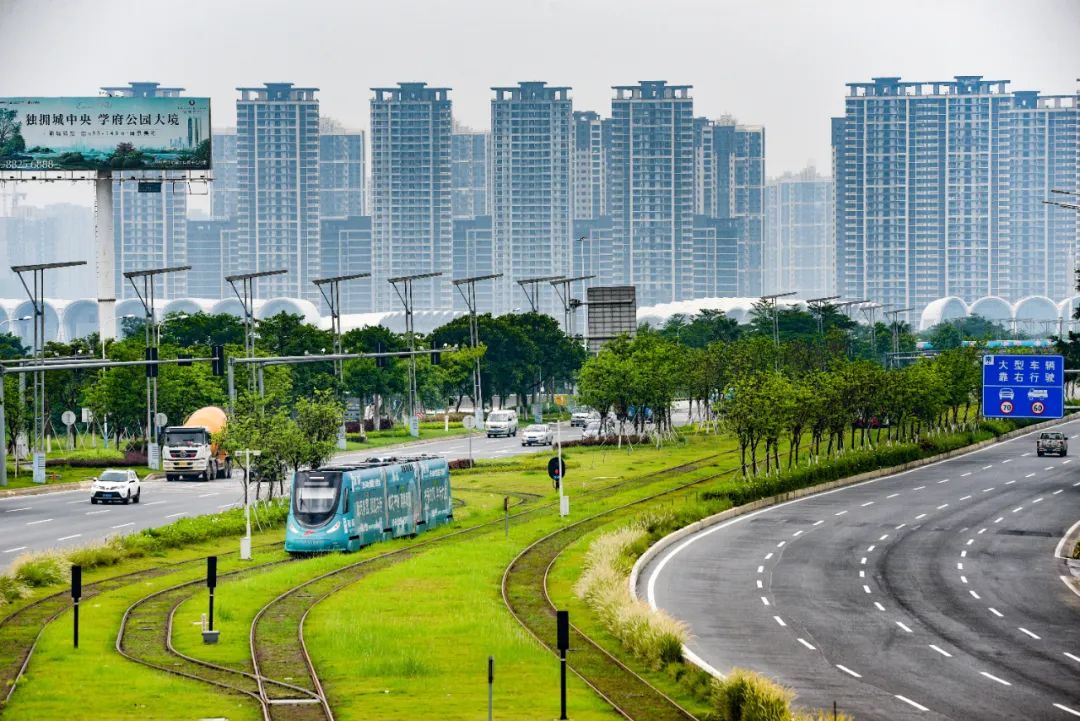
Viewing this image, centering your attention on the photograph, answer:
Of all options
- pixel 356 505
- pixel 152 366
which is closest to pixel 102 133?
pixel 152 366

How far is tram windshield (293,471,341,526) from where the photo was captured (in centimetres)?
5303

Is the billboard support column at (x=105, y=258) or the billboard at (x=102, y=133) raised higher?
the billboard at (x=102, y=133)

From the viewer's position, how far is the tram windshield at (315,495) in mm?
53031

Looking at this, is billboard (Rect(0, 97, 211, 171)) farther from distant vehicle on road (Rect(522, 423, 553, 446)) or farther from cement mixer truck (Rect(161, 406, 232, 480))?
cement mixer truck (Rect(161, 406, 232, 480))

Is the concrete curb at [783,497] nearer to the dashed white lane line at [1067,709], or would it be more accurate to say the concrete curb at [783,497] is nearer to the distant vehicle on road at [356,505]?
the distant vehicle on road at [356,505]

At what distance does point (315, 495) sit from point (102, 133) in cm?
7353

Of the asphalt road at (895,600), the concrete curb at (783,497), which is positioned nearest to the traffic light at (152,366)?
the concrete curb at (783,497)

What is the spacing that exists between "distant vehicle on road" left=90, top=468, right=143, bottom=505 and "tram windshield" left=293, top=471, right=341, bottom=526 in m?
22.8

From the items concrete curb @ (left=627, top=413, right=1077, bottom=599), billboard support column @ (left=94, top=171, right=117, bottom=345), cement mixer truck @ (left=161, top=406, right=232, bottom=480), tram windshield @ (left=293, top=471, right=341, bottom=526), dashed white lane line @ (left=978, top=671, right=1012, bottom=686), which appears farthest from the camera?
billboard support column @ (left=94, top=171, right=117, bottom=345)

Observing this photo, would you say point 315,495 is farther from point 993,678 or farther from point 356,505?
point 993,678

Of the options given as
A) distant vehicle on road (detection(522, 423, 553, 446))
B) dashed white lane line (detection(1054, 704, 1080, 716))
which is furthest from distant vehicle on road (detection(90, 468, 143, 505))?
dashed white lane line (detection(1054, 704, 1080, 716))

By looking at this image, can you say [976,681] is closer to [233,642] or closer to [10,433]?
[233,642]

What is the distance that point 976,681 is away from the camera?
3278cm

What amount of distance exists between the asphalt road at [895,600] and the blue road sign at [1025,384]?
13.9 ft
